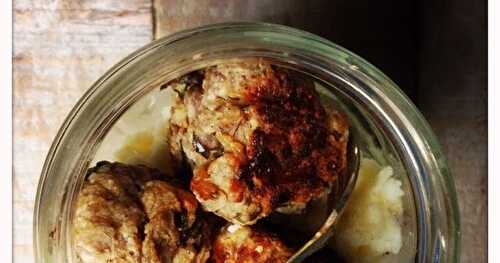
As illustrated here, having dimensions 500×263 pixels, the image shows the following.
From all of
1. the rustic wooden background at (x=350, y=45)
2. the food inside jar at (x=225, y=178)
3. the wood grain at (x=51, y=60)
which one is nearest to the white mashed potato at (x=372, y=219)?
the food inside jar at (x=225, y=178)

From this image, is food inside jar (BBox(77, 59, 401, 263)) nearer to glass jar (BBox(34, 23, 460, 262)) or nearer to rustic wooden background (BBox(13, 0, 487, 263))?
glass jar (BBox(34, 23, 460, 262))

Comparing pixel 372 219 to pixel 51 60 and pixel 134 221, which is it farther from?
pixel 51 60

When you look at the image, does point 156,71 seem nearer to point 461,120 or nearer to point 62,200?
point 62,200

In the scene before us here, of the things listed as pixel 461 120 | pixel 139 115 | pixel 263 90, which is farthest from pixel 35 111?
pixel 461 120

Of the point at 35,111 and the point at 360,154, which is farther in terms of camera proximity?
the point at 35,111

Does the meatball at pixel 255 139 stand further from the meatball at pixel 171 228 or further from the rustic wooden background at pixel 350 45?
the rustic wooden background at pixel 350 45
